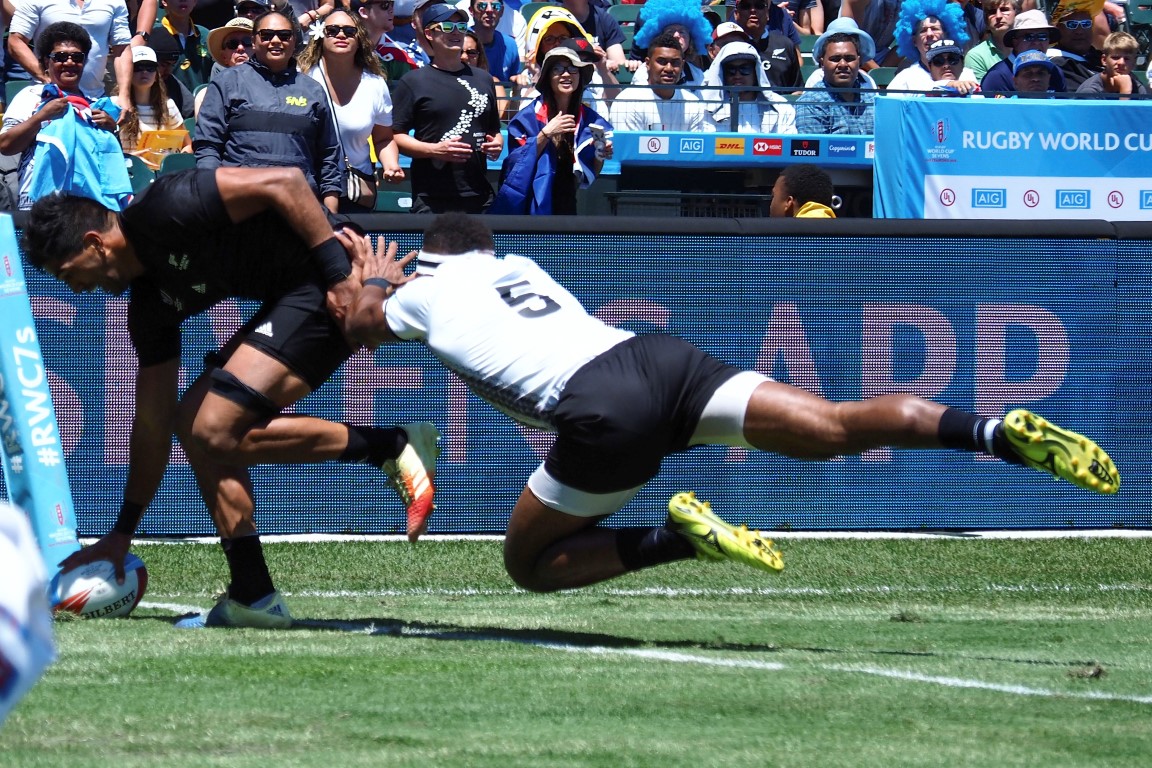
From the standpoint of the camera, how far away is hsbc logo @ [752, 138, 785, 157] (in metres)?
12.0

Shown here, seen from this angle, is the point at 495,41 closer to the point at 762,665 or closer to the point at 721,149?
the point at 721,149

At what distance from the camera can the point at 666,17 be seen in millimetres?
13164

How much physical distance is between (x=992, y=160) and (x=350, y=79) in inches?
175

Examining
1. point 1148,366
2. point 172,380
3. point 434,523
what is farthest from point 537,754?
point 1148,366

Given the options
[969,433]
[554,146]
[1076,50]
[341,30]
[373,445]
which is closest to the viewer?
[969,433]

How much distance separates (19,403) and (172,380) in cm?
87

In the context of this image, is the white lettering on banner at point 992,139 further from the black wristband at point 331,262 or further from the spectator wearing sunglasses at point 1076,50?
the black wristband at point 331,262

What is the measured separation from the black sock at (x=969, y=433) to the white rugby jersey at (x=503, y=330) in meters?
1.17

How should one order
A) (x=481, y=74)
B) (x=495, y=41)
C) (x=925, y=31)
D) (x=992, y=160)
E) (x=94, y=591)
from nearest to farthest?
(x=94, y=591)
(x=481, y=74)
(x=992, y=160)
(x=495, y=41)
(x=925, y=31)

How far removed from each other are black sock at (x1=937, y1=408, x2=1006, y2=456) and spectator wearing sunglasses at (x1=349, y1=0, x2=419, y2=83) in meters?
7.90

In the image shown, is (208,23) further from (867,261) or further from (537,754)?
(537,754)

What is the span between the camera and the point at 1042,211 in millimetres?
11195

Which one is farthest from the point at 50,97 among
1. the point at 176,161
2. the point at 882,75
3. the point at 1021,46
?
the point at 1021,46

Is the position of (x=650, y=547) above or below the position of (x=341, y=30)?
below
